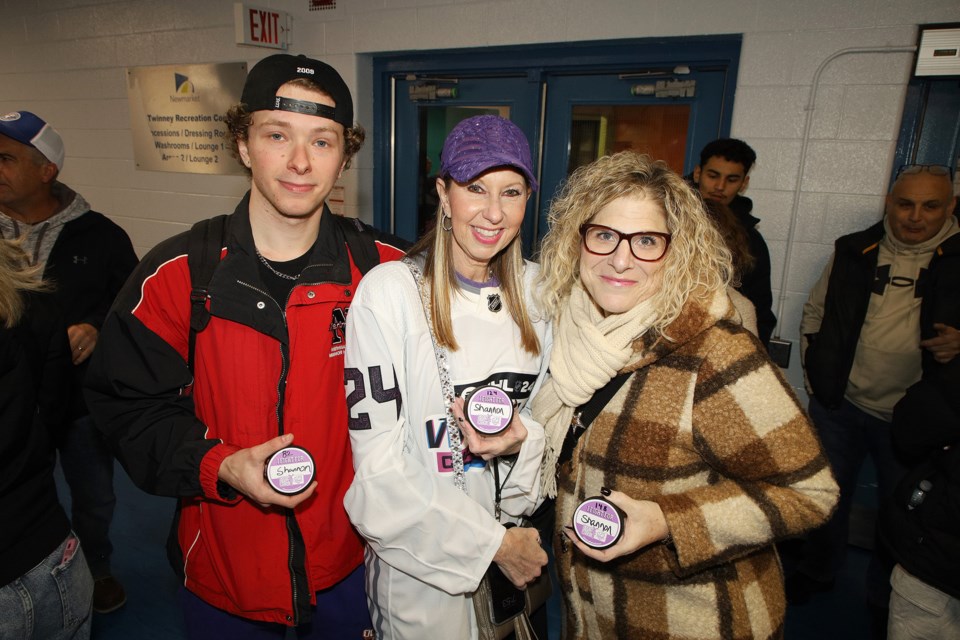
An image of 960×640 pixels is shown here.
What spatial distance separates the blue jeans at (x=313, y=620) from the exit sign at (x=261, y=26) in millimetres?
3590

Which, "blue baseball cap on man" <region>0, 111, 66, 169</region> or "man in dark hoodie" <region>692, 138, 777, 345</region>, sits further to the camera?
"man in dark hoodie" <region>692, 138, 777, 345</region>

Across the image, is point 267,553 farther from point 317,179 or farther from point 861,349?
point 861,349

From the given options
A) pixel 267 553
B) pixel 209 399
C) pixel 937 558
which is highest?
pixel 209 399

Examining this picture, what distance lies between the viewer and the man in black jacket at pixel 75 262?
236 centimetres

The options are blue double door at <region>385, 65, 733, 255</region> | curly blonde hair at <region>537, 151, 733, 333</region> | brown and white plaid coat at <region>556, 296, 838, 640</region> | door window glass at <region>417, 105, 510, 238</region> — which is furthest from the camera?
door window glass at <region>417, 105, 510, 238</region>

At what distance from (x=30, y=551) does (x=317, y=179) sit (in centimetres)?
111

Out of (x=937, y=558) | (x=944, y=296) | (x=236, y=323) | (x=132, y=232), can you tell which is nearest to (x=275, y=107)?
(x=236, y=323)

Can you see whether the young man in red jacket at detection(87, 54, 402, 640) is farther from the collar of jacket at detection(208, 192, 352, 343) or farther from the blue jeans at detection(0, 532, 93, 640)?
the blue jeans at detection(0, 532, 93, 640)

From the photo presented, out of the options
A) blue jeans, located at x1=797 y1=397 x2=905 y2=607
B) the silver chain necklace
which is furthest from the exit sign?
blue jeans, located at x1=797 y1=397 x2=905 y2=607

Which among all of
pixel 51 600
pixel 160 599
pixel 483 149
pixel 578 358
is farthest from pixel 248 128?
pixel 160 599

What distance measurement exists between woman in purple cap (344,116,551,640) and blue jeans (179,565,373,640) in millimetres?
165

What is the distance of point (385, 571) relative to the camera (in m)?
1.40

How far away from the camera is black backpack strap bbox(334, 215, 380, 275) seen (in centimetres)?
158

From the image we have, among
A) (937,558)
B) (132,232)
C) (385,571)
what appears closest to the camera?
(385,571)
